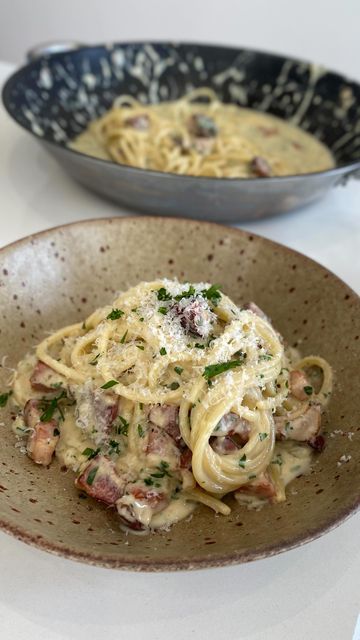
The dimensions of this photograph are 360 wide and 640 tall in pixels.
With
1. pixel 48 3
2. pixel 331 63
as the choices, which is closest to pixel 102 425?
pixel 331 63

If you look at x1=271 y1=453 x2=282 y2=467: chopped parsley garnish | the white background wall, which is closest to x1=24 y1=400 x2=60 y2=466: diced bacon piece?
x1=271 y1=453 x2=282 y2=467: chopped parsley garnish

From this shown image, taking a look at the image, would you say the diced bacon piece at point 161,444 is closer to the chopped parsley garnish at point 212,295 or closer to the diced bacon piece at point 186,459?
the diced bacon piece at point 186,459

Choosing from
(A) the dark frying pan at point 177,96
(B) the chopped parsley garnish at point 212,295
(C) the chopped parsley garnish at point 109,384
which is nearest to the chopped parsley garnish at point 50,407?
(C) the chopped parsley garnish at point 109,384

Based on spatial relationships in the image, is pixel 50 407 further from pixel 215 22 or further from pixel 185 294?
pixel 215 22

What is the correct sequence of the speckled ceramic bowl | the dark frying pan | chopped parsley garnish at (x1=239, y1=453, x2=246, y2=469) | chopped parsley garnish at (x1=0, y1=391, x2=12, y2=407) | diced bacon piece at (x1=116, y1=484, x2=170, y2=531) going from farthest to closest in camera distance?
the dark frying pan, chopped parsley garnish at (x1=0, y1=391, x2=12, y2=407), chopped parsley garnish at (x1=239, y1=453, x2=246, y2=469), diced bacon piece at (x1=116, y1=484, x2=170, y2=531), the speckled ceramic bowl

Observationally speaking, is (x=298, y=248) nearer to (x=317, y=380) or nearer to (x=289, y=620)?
(x=317, y=380)

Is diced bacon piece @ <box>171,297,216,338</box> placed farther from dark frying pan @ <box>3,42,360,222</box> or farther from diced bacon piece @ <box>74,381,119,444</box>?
dark frying pan @ <box>3,42,360,222</box>
